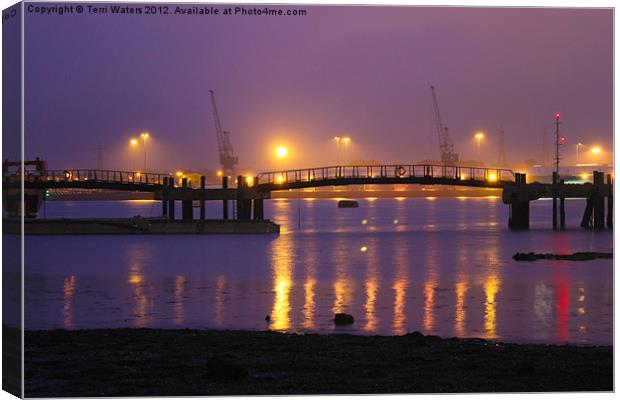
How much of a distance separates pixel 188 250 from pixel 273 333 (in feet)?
108

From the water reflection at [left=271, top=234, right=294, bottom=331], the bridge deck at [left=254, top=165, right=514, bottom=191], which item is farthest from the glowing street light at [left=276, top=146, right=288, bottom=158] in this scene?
the bridge deck at [left=254, top=165, right=514, bottom=191]

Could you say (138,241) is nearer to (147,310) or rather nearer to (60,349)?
(147,310)

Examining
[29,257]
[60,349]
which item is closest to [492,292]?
[60,349]

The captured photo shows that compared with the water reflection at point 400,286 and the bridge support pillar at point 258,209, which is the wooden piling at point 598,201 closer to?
the water reflection at point 400,286

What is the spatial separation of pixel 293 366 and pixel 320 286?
19.5 meters

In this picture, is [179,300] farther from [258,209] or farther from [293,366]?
[258,209]

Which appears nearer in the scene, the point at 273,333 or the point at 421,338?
the point at 421,338

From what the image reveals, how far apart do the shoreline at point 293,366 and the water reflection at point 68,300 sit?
17.2 feet

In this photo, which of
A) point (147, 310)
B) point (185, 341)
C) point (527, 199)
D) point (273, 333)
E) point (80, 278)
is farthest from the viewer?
point (527, 199)

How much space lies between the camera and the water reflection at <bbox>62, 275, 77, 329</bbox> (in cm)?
2313

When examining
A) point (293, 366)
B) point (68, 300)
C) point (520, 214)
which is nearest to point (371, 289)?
point (68, 300)

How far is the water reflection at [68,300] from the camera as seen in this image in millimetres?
A: 23127

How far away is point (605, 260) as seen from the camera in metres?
40.2

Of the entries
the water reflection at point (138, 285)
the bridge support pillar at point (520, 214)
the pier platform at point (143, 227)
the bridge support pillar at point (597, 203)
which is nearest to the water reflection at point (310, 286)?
the water reflection at point (138, 285)
